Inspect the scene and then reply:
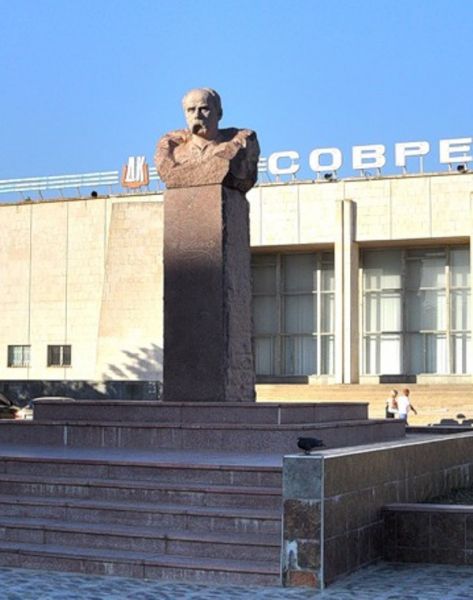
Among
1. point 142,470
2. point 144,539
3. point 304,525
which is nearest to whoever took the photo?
point 304,525

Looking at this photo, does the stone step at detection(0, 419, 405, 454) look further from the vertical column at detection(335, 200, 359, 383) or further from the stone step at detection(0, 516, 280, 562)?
the vertical column at detection(335, 200, 359, 383)

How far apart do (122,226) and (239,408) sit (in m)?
29.7

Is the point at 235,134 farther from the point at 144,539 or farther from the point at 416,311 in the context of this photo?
the point at 416,311

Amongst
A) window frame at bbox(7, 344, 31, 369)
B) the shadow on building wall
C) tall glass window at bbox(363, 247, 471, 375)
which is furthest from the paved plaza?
window frame at bbox(7, 344, 31, 369)

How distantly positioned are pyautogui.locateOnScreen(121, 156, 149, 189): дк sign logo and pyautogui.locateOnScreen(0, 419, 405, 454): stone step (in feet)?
100

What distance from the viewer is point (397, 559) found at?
10.1 m

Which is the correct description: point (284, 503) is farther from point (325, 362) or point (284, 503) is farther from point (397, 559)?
point (325, 362)

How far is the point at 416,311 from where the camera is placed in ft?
136

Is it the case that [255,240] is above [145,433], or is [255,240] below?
above

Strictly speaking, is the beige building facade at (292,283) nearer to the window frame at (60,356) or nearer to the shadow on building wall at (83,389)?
the window frame at (60,356)

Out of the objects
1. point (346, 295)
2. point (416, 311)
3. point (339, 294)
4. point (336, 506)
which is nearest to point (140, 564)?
point (336, 506)

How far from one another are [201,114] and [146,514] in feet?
20.8

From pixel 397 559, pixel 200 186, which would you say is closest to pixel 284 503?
pixel 397 559

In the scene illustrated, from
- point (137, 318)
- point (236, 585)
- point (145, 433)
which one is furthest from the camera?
point (137, 318)
